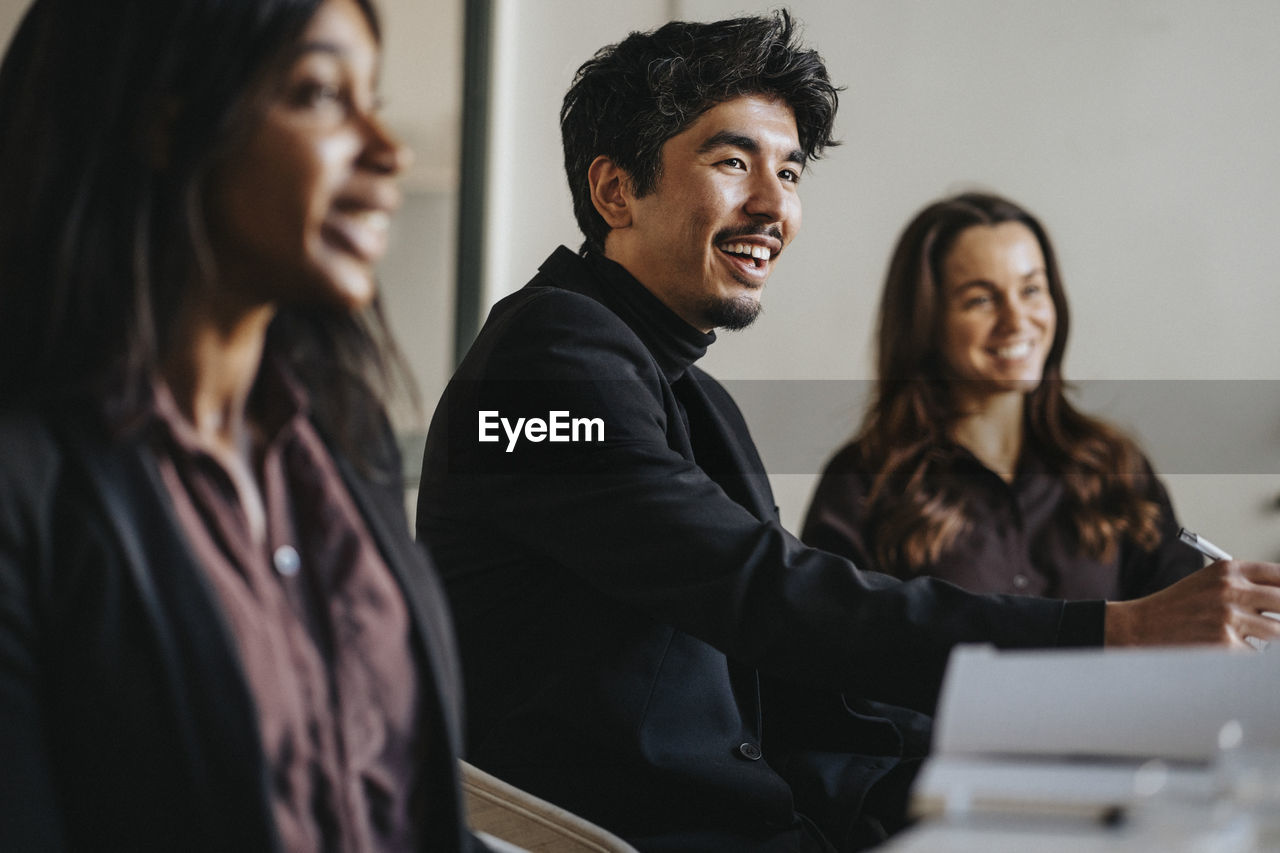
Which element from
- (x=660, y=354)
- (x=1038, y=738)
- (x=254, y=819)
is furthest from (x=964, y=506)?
(x=254, y=819)

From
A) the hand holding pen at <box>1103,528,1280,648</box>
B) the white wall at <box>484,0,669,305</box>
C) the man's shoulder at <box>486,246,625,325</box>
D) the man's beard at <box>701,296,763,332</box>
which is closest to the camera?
the hand holding pen at <box>1103,528,1280,648</box>

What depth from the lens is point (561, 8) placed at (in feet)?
11.0

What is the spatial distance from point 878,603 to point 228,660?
64 centimetres

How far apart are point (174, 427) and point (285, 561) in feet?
0.35

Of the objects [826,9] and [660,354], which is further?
[826,9]

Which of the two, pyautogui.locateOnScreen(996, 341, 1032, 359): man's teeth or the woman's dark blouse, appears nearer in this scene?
the woman's dark blouse

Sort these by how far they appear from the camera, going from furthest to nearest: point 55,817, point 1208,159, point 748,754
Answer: point 1208,159 → point 748,754 → point 55,817

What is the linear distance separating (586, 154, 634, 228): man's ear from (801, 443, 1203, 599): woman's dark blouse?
82 centimetres

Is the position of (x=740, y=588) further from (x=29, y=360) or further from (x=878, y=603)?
(x=29, y=360)

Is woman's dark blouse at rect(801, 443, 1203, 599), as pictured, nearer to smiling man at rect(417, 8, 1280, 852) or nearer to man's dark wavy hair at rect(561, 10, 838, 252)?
smiling man at rect(417, 8, 1280, 852)

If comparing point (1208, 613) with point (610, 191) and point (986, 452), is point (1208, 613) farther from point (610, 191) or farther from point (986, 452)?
point (986, 452)

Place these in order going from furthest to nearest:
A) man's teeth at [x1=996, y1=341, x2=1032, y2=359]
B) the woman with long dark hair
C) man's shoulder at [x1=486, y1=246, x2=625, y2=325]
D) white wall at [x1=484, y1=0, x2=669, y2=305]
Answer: white wall at [x1=484, y1=0, x2=669, y2=305], man's teeth at [x1=996, y1=341, x2=1032, y2=359], man's shoulder at [x1=486, y1=246, x2=625, y2=325], the woman with long dark hair

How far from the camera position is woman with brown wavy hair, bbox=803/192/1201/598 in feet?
7.51

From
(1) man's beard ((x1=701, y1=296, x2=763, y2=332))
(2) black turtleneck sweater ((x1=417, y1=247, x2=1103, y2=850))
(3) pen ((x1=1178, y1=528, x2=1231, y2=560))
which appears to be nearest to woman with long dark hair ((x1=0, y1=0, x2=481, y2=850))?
(2) black turtleneck sweater ((x1=417, y1=247, x2=1103, y2=850))
